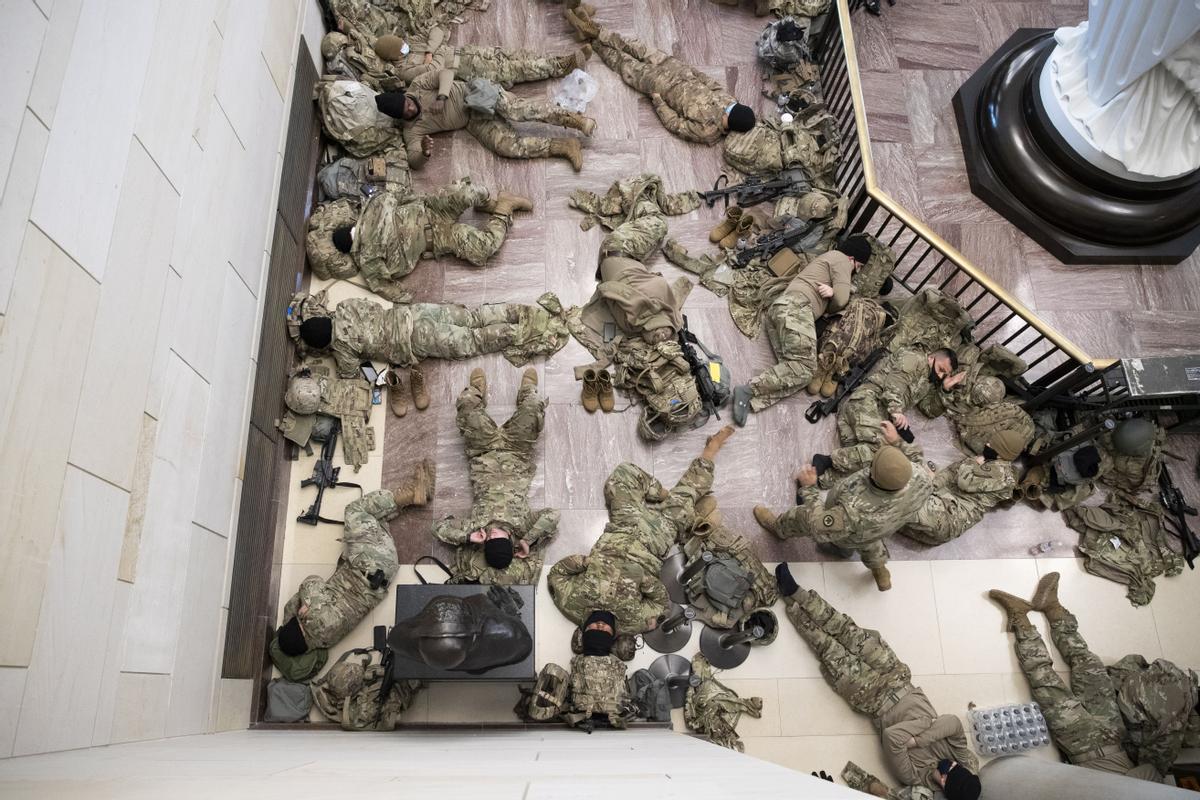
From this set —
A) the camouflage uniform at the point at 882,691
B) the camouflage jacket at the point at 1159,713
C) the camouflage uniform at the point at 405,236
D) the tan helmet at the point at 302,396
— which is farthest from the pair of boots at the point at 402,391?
the camouflage jacket at the point at 1159,713

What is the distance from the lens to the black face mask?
182 inches

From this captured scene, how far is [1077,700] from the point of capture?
493cm

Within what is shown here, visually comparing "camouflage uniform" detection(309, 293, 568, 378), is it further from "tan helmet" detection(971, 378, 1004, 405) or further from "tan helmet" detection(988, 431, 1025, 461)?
"tan helmet" detection(988, 431, 1025, 461)

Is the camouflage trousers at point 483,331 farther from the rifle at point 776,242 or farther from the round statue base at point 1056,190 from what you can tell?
the round statue base at point 1056,190

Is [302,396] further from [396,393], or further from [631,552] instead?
[631,552]

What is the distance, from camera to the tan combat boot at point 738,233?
238 inches

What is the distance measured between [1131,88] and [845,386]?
3.06 meters

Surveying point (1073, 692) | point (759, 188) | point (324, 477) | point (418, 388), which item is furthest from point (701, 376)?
point (1073, 692)

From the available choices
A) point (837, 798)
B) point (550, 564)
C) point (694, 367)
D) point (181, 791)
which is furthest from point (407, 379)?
point (837, 798)

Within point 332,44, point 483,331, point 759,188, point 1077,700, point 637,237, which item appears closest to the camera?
point 1077,700

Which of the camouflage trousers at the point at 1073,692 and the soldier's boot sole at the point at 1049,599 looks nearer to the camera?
the camouflage trousers at the point at 1073,692

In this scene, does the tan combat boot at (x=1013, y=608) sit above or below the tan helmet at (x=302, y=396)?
below

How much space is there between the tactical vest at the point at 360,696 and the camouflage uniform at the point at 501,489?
0.81m

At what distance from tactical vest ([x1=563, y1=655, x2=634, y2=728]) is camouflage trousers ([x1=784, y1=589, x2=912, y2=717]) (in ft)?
4.45
